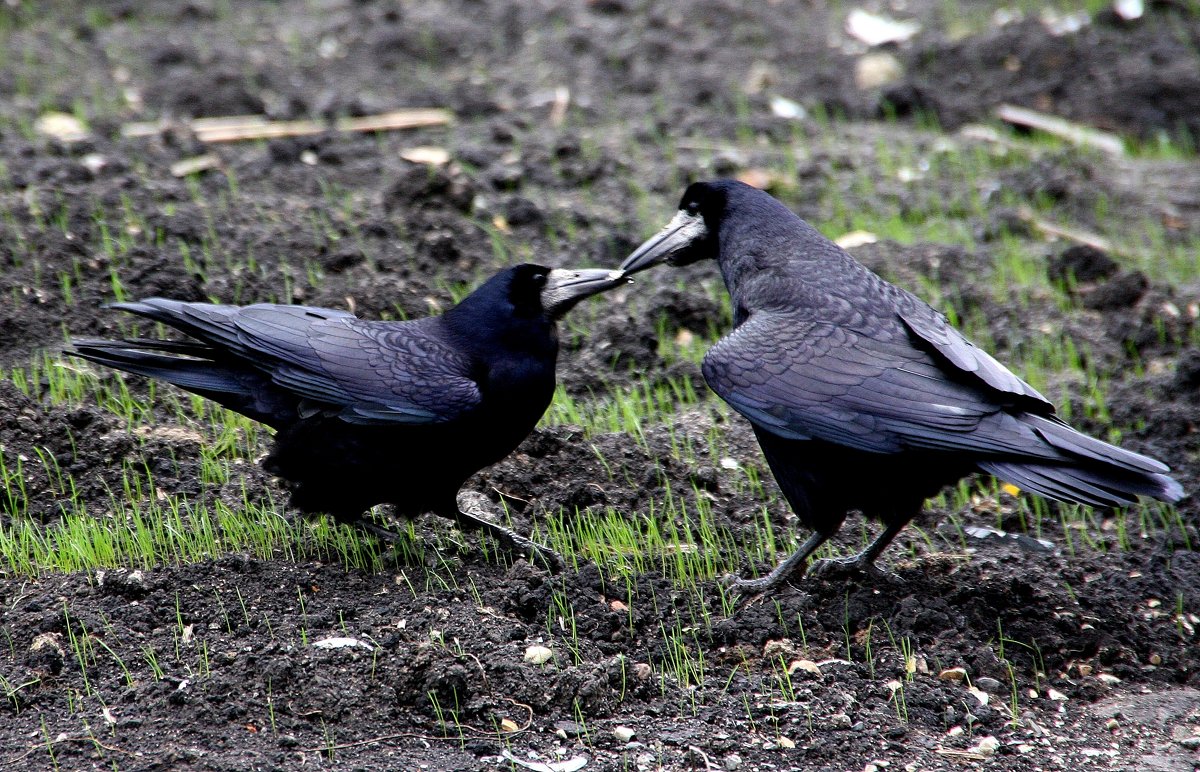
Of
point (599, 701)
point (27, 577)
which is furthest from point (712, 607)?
point (27, 577)

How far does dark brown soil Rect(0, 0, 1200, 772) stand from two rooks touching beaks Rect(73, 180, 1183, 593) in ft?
1.16

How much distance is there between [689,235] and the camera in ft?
17.2

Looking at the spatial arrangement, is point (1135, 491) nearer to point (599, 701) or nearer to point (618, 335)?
point (599, 701)

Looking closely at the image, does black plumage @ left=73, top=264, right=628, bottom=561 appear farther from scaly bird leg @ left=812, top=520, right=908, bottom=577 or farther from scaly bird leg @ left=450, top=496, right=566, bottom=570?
scaly bird leg @ left=812, top=520, right=908, bottom=577

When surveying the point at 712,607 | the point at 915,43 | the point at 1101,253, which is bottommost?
the point at 712,607

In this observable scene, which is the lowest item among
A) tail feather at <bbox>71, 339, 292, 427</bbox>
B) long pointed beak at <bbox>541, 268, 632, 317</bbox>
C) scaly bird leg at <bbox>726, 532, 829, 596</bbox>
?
scaly bird leg at <bbox>726, 532, 829, 596</bbox>

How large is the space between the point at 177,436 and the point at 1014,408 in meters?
3.24

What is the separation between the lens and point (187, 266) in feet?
→ 20.2

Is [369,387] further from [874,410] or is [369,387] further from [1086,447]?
[1086,447]

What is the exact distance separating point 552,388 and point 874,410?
1.15m

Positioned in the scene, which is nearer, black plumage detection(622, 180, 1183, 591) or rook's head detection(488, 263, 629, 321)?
black plumage detection(622, 180, 1183, 591)

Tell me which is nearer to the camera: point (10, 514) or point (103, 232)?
point (10, 514)

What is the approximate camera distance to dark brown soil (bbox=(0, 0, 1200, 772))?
12.4 ft

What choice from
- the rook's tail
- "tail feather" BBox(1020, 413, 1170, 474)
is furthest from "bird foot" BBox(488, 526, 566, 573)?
"tail feather" BBox(1020, 413, 1170, 474)
